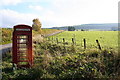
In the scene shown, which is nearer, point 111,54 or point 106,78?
point 106,78

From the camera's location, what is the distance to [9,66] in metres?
8.91

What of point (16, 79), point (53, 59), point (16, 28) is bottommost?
point (16, 79)

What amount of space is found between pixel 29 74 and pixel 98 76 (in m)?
2.83

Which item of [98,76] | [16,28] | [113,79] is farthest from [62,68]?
[16,28]

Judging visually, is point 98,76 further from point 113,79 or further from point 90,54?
point 90,54

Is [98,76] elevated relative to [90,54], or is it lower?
lower

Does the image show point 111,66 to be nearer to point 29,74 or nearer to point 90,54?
point 90,54

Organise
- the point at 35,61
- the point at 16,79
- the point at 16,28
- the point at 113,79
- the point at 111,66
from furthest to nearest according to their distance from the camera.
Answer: the point at 35,61, the point at 16,28, the point at 111,66, the point at 16,79, the point at 113,79

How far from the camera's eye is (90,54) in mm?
9820

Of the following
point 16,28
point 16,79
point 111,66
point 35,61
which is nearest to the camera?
point 16,79

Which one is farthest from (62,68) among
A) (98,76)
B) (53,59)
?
(98,76)

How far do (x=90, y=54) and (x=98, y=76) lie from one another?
285 centimetres

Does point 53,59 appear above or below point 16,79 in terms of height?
above

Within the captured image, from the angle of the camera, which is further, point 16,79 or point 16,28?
point 16,28
